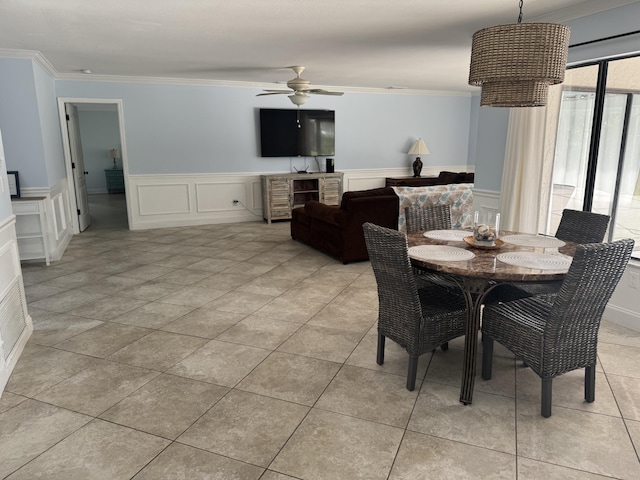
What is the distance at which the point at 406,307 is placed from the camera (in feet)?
7.82

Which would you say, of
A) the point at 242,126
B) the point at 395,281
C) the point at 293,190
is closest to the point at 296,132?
the point at 242,126

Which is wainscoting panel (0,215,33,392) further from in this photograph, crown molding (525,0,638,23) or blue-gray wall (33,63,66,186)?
crown molding (525,0,638,23)

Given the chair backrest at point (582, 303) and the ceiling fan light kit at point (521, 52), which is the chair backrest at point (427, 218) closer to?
the ceiling fan light kit at point (521, 52)

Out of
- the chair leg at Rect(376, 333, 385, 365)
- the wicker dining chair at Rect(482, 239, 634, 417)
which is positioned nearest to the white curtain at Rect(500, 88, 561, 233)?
the wicker dining chair at Rect(482, 239, 634, 417)

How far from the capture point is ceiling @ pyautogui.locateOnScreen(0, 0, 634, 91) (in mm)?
3246

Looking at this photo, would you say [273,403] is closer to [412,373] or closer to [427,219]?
[412,373]

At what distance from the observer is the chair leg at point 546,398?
2.14 m

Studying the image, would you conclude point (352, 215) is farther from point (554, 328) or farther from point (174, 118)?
point (174, 118)

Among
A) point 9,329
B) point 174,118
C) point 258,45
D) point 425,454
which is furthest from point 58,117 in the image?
point 425,454

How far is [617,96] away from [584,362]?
2.78 metres

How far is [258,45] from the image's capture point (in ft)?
14.7

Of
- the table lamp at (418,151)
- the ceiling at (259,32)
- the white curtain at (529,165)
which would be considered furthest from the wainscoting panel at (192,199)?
the white curtain at (529,165)

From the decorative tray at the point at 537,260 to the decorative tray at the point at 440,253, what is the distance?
189 millimetres

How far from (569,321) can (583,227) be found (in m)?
1.23
